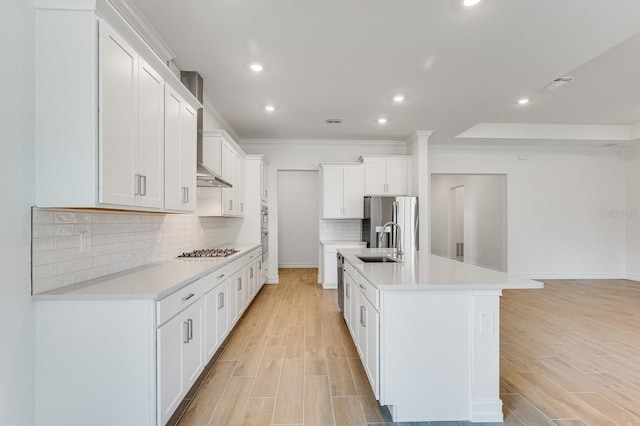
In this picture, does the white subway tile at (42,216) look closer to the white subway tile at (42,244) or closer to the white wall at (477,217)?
the white subway tile at (42,244)

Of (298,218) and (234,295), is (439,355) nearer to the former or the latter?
(234,295)

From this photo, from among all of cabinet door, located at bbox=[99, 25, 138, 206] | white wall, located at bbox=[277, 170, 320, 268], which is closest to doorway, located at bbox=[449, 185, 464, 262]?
white wall, located at bbox=[277, 170, 320, 268]

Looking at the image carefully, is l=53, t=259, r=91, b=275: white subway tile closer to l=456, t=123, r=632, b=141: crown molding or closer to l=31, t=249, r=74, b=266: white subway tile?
l=31, t=249, r=74, b=266: white subway tile

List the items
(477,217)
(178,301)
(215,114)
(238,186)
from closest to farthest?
(178,301)
(215,114)
(238,186)
(477,217)

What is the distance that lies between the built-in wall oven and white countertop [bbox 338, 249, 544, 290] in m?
3.04

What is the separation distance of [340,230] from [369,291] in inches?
157

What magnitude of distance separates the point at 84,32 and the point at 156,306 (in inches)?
54.6

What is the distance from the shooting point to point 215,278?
2645 millimetres

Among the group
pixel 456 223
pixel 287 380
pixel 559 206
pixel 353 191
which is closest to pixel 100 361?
pixel 287 380

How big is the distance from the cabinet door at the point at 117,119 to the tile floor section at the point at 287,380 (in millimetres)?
1472

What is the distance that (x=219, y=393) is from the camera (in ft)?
7.43

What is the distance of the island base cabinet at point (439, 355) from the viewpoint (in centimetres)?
193

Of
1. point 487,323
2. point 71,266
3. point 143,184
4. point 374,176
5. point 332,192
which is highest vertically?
point 374,176

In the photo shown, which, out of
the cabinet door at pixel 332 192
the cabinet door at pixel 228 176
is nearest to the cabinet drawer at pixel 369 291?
the cabinet door at pixel 228 176
